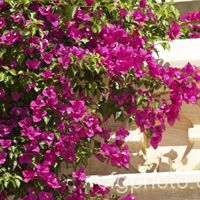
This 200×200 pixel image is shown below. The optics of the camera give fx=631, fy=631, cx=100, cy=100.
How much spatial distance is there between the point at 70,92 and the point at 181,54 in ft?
2.06

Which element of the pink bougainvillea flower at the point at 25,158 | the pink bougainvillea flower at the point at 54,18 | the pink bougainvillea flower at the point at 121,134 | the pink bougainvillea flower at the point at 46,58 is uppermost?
the pink bougainvillea flower at the point at 54,18

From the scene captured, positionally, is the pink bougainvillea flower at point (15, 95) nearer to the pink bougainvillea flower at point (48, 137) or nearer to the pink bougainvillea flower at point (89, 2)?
the pink bougainvillea flower at point (48, 137)

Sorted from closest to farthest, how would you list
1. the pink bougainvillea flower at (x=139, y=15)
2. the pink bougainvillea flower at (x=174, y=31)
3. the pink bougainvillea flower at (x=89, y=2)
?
the pink bougainvillea flower at (x=89, y=2) → the pink bougainvillea flower at (x=139, y=15) → the pink bougainvillea flower at (x=174, y=31)

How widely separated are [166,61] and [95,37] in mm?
388

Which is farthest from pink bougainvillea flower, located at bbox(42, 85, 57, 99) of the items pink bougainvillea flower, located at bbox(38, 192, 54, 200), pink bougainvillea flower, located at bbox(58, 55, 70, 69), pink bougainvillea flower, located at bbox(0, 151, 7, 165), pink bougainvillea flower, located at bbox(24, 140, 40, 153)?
pink bougainvillea flower, located at bbox(38, 192, 54, 200)

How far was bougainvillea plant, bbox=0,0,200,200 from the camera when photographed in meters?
2.97

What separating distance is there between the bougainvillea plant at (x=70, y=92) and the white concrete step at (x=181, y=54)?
6 cm

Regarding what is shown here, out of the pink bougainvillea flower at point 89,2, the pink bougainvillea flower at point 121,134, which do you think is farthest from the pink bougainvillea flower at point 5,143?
the pink bougainvillea flower at point 89,2

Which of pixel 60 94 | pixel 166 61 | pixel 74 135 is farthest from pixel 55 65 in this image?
pixel 166 61

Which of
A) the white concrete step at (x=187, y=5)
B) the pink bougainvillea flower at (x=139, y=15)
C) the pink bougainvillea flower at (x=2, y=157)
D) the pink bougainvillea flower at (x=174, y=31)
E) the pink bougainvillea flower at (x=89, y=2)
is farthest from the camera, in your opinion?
the white concrete step at (x=187, y=5)

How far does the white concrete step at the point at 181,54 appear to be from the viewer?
3213mm

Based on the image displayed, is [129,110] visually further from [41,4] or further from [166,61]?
[41,4]

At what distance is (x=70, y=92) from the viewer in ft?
10.00

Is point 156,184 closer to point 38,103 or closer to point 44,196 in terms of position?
point 44,196
